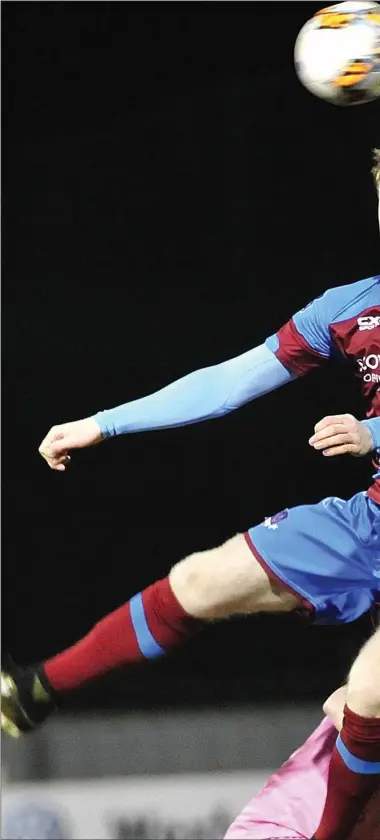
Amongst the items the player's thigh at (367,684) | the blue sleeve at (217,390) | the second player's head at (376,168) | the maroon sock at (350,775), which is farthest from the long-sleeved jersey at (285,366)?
the maroon sock at (350,775)

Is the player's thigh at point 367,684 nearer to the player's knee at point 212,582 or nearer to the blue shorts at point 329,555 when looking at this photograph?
the blue shorts at point 329,555

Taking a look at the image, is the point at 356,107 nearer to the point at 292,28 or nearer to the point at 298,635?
the point at 292,28

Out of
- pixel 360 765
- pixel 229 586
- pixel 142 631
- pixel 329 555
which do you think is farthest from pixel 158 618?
pixel 360 765

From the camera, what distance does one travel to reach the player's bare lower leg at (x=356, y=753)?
1.85 metres

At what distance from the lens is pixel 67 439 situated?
7.14ft

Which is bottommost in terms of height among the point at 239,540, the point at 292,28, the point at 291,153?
the point at 239,540

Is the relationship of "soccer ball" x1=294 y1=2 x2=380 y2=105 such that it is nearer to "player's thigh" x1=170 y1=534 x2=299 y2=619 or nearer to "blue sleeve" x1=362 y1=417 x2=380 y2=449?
"blue sleeve" x1=362 y1=417 x2=380 y2=449

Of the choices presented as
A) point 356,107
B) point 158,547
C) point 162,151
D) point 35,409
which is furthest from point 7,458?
point 356,107

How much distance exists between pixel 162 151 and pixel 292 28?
0.34 m

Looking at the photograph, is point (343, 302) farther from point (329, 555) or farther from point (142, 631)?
point (142, 631)

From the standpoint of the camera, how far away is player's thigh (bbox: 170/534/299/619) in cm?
201

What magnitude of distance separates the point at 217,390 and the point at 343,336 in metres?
0.23

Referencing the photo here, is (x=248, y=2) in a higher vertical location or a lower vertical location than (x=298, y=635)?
higher

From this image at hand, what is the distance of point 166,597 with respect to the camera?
208cm
